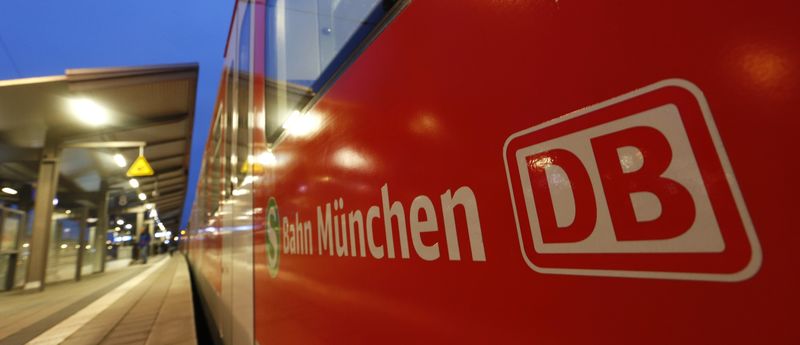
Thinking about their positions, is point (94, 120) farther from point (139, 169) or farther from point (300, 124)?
point (300, 124)

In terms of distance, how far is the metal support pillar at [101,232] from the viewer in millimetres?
12055

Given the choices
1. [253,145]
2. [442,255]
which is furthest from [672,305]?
[253,145]

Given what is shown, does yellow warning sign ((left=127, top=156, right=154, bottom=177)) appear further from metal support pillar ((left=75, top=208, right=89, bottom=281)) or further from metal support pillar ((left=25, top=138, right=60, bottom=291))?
metal support pillar ((left=75, top=208, right=89, bottom=281))

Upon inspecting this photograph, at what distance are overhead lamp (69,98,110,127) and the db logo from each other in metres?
7.78

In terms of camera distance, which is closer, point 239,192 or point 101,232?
point 239,192

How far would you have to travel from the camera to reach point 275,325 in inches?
58.1

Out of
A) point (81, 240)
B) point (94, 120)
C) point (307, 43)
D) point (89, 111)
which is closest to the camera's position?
point (307, 43)

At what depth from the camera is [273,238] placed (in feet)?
5.12

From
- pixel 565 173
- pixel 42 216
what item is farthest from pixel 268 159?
pixel 42 216

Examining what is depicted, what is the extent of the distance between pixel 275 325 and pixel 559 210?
53.5 inches

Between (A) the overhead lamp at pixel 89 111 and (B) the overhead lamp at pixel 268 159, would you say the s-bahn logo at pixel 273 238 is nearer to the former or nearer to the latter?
(B) the overhead lamp at pixel 268 159

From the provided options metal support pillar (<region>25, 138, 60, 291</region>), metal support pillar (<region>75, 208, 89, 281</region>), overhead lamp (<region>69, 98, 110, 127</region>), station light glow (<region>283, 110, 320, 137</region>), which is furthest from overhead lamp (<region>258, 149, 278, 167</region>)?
metal support pillar (<region>75, 208, 89, 281</region>)

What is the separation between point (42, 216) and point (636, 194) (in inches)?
386

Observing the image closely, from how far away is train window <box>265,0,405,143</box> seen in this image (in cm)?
91
